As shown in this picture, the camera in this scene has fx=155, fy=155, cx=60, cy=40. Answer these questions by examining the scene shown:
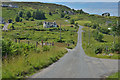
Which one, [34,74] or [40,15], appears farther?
[40,15]

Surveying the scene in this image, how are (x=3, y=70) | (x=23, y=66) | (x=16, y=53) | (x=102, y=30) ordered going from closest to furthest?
(x=3, y=70) < (x=23, y=66) < (x=16, y=53) < (x=102, y=30)

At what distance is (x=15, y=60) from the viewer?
1037cm

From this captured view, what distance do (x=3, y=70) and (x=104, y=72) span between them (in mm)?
6110

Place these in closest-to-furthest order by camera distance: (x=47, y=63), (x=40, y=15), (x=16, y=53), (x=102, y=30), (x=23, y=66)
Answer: (x=23, y=66), (x=47, y=63), (x=16, y=53), (x=102, y=30), (x=40, y=15)

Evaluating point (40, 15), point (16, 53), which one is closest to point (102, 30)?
point (40, 15)

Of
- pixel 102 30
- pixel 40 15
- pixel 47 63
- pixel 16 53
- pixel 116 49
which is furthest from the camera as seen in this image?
pixel 40 15

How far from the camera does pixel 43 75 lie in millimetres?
8648

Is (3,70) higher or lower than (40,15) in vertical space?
lower

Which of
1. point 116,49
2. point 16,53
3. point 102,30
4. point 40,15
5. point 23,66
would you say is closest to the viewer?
point 23,66

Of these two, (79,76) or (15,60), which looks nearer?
(79,76)

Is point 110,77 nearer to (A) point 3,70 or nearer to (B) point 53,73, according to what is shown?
(B) point 53,73

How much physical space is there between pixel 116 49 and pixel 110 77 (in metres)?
11.9

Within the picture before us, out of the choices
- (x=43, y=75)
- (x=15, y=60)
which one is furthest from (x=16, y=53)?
(x=43, y=75)

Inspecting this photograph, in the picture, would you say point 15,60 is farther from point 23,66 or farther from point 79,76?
point 79,76
